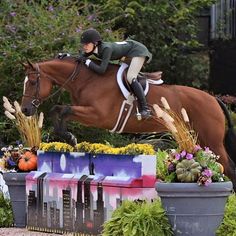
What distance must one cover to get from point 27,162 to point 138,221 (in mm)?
2888

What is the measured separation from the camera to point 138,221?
7.88 metres

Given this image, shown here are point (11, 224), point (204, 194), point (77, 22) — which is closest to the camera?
point (204, 194)

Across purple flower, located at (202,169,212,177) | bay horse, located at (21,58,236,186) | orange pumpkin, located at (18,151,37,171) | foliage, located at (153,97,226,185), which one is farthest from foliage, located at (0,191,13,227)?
purple flower, located at (202,169,212,177)

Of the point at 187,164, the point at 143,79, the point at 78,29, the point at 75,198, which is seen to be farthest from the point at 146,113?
the point at 78,29

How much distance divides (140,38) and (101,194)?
392 inches

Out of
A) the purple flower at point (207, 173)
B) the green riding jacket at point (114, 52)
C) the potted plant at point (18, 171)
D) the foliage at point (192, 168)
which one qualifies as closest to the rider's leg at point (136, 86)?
the green riding jacket at point (114, 52)

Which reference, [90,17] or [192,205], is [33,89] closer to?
[192,205]

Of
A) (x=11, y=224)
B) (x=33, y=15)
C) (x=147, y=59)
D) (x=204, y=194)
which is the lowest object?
(x=11, y=224)

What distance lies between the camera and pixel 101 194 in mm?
8969

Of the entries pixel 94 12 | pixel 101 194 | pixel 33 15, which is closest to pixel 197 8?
pixel 94 12

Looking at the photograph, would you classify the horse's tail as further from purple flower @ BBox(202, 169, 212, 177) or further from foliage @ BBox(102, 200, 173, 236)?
purple flower @ BBox(202, 169, 212, 177)

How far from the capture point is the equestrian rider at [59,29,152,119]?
10609 millimetres

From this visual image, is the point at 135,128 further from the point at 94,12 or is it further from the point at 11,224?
the point at 94,12

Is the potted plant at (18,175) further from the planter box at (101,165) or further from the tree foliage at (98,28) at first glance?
the tree foliage at (98,28)
